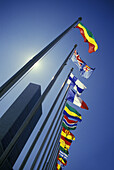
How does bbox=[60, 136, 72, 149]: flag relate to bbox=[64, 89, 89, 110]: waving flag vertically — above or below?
below

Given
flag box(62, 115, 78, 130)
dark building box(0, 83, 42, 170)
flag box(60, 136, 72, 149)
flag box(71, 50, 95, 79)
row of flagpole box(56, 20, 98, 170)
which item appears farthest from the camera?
dark building box(0, 83, 42, 170)

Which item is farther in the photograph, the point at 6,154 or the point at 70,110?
the point at 70,110

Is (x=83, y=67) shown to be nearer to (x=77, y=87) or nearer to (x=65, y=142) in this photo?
(x=77, y=87)

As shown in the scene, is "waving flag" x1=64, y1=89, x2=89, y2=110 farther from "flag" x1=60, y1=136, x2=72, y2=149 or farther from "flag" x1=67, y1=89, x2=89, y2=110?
"flag" x1=60, y1=136, x2=72, y2=149

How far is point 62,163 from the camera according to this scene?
18.2 metres

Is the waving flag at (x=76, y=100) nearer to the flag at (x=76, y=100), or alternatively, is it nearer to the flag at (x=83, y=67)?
the flag at (x=76, y=100)

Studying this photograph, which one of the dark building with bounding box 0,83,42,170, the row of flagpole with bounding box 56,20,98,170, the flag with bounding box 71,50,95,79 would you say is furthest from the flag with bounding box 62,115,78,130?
the dark building with bounding box 0,83,42,170

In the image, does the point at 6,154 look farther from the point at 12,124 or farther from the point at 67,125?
the point at 12,124

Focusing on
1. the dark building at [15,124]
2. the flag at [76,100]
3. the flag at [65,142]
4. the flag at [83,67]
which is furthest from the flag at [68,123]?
the dark building at [15,124]

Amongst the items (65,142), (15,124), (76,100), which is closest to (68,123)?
(76,100)

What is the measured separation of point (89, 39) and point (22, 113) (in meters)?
84.0

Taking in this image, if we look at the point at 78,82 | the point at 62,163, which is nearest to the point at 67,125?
the point at 78,82

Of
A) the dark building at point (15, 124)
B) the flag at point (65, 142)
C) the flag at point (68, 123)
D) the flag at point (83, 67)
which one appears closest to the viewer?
the flag at point (83, 67)

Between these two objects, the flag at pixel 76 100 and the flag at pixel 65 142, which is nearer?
the flag at pixel 76 100
